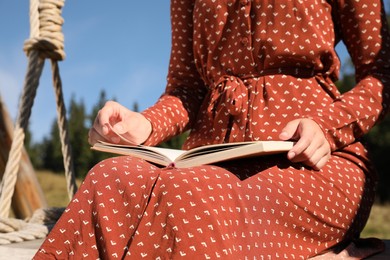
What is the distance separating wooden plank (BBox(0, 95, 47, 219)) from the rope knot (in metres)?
0.63

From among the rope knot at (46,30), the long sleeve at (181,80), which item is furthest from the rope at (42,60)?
the long sleeve at (181,80)

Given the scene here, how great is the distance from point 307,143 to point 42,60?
1.25 meters

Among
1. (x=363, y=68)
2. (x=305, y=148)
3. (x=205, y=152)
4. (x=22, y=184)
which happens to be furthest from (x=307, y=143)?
(x=22, y=184)

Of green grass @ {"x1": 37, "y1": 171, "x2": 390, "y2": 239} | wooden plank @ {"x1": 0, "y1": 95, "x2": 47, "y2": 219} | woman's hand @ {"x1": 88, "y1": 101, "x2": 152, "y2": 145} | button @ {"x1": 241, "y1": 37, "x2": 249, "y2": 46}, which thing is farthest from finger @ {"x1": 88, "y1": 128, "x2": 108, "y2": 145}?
green grass @ {"x1": 37, "y1": 171, "x2": 390, "y2": 239}

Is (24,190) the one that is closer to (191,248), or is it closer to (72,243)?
(72,243)

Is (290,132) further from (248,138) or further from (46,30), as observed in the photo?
(46,30)

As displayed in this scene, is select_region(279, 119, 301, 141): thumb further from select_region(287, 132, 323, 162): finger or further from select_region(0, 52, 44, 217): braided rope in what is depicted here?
select_region(0, 52, 44, 217): braided rope

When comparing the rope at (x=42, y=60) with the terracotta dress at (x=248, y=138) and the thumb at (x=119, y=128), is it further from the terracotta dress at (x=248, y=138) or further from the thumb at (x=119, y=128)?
the thumb at (x=119, y=128)

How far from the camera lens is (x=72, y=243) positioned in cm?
106

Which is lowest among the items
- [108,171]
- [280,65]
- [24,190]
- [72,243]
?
[24,190]

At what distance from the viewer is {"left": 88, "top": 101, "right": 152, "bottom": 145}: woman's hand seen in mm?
1347

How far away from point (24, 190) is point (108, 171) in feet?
5.53

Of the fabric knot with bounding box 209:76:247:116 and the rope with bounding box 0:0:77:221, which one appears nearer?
the fabric knot with bounding box 209:76:247:116

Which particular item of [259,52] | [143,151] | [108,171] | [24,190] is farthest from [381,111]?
[24,190]
